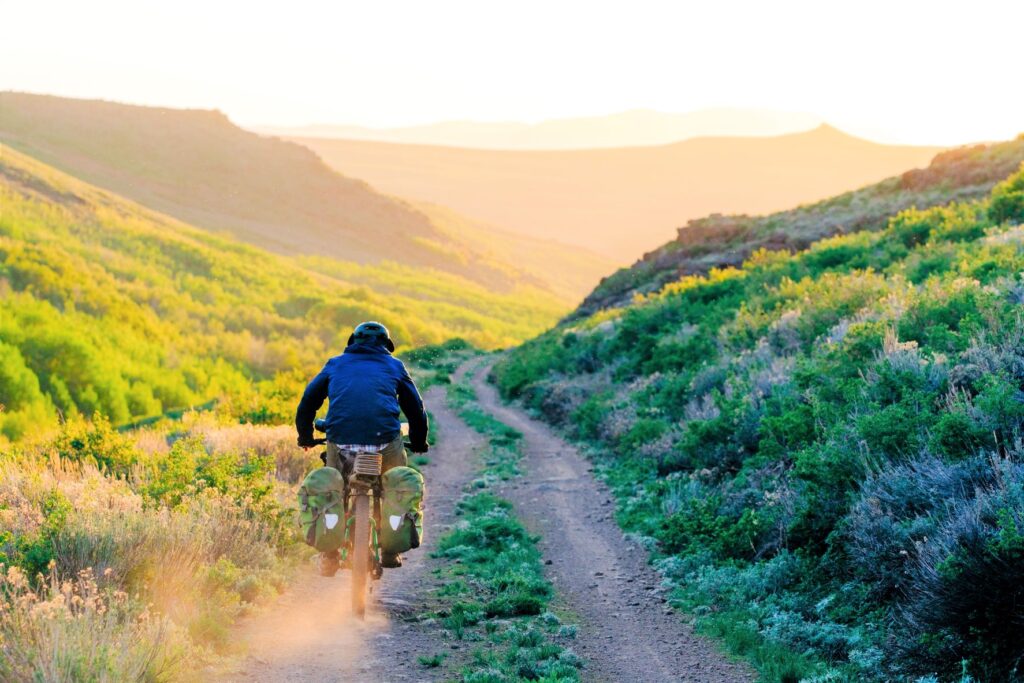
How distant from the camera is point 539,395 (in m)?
24.9

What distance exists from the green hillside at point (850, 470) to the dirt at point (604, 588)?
0.97 feet

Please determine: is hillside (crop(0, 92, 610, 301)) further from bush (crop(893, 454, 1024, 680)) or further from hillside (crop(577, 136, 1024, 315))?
bush (crop(893, 454, 1024, 680))

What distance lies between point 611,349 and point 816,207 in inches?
879

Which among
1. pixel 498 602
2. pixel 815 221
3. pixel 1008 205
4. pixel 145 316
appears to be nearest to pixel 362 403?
pixel 498 602

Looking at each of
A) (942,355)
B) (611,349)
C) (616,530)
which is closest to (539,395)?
(611,349)

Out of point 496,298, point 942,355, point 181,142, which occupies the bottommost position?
point 496,298

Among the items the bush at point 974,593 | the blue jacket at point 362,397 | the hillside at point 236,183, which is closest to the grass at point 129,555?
the blue jacket at point 362,397

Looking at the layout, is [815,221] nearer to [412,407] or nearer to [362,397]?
[412,407]

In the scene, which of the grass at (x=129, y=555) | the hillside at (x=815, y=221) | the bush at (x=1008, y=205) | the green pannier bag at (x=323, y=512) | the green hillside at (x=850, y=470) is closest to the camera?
the grass at (x=129, y=555)

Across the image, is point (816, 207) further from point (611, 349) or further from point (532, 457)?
point (532, 457)

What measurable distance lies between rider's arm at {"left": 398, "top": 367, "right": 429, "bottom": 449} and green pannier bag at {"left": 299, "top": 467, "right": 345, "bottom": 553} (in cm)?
89

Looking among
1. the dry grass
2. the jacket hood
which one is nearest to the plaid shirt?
the jacket hood

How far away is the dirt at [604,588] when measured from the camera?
651 cm

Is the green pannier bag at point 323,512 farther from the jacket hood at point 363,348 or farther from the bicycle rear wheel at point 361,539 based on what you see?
the jacket hood at point 363,348
